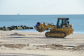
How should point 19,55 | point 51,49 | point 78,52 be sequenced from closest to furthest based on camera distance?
point 19,55, point 78,52, point 51,49

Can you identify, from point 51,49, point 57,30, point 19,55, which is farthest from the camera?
point 57,30

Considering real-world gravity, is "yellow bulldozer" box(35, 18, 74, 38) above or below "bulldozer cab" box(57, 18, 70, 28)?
below

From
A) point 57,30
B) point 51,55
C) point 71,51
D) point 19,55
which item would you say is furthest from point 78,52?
point 57,30

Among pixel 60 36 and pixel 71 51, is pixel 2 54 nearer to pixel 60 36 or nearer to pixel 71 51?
pixel 71 51

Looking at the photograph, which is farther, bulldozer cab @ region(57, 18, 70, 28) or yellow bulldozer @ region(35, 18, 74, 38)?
bulldozer cab @ region(57, 18, 70, 28)

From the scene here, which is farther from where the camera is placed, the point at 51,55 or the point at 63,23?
the point at 63,23

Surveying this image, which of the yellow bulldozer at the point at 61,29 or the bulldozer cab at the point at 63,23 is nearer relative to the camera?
the yellow bulldozer at the point at 61,29

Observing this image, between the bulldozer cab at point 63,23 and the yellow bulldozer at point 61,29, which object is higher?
the bulldozer cab at point 63,23

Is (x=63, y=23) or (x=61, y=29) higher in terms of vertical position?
(x=63, y=23)

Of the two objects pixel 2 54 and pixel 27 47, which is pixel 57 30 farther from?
pixel 2 54

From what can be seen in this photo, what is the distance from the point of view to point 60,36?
38344 mm

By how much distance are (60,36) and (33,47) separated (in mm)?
10530

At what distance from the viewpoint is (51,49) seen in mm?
26906

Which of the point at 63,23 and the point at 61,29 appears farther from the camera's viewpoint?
the point at 63,23
